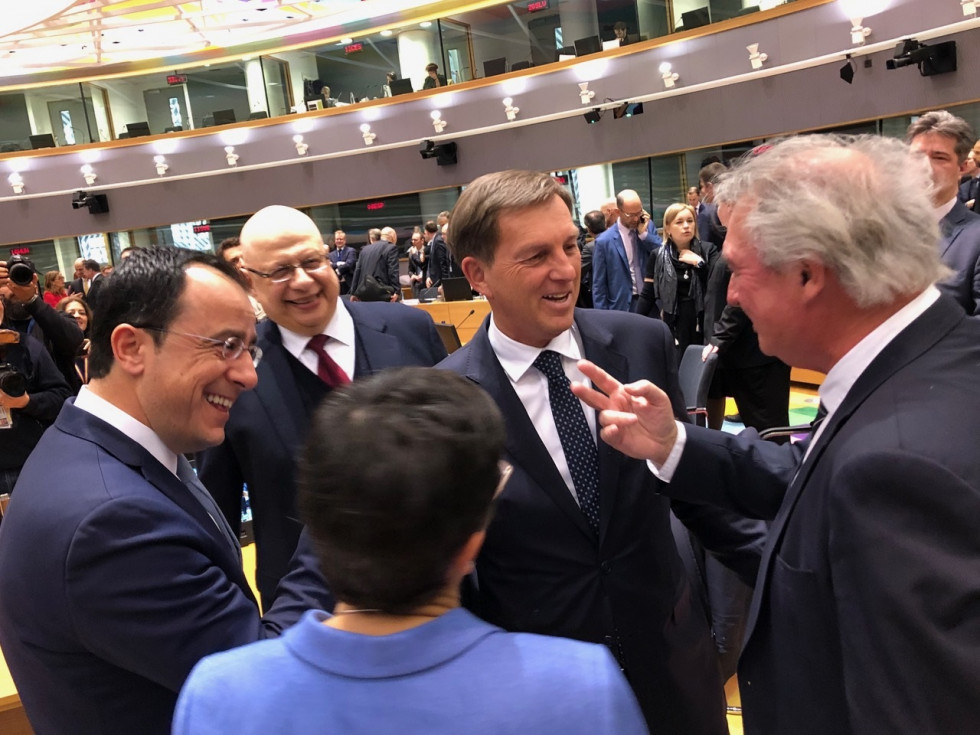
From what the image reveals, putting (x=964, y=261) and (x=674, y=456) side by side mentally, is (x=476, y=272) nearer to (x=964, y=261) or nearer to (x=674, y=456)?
(x=674, y=456)

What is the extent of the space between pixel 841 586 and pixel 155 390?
1.16 m

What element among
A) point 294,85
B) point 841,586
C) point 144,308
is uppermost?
point 294,85

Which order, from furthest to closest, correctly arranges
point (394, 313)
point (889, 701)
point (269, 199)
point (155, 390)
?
point (269, 199)
point (394, 313)
point (155, 390)
point (889, 701)

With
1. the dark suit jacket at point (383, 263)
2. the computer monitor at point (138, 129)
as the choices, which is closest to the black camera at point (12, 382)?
the dark suit jacket at point (383, 263)

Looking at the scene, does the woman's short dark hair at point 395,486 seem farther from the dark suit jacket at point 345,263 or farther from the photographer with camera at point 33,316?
the dark suit jacket at point 345,263

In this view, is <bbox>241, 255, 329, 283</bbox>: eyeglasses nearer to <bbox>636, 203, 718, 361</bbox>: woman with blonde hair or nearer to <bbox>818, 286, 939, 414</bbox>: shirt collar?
<bbox>818, 286, 939, 414</bbox>: shirt collar

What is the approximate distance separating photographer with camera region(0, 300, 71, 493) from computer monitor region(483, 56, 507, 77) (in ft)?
36.0

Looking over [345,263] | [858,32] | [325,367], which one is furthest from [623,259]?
[345,263]

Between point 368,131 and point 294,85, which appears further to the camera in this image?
point 294,85

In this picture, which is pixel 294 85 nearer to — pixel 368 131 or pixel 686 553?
pixel 368 131

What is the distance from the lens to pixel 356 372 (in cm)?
217

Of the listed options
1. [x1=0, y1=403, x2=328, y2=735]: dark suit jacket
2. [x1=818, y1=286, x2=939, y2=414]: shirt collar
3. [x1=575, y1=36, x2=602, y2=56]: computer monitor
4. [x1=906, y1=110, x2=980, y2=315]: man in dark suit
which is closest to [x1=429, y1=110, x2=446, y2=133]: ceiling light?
[x1=575, y1=36, x2=602, y2=56]: computer monitor

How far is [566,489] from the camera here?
1621 mm

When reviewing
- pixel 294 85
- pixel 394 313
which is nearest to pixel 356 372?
pixel 394 313
